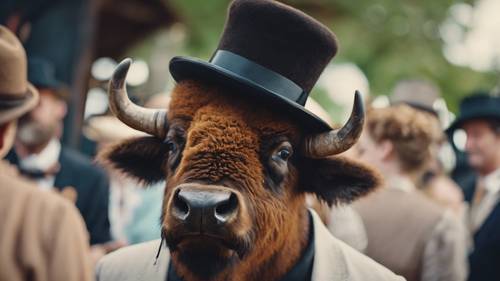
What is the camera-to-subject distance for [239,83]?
12.2 ft

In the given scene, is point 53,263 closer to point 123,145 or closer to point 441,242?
point 123,145

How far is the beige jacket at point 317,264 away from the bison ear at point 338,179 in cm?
18

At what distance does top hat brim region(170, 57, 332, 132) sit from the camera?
370 cm

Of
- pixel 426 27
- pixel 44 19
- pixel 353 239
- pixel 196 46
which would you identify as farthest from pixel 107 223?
pixel 426 27

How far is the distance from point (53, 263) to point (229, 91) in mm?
1222

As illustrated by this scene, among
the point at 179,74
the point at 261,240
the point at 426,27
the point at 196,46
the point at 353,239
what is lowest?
the point at 196,46

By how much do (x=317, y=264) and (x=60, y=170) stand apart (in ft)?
10.3

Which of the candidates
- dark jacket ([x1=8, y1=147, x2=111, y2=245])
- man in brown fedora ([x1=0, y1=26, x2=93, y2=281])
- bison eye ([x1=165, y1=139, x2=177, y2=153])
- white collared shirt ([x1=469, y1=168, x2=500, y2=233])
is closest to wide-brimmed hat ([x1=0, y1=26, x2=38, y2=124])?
man in brown fedora ([x1=0, y1=26, x2=93, y2=281])

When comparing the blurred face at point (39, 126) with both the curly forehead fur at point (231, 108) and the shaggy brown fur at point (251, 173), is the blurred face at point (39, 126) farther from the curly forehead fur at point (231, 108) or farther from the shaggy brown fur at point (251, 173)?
the curly forehead fur at point (231, 108)

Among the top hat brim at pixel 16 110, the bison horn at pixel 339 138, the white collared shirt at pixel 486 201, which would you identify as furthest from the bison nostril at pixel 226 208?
the white collared shirt at pixel 486 201

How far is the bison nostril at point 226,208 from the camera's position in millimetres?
3412

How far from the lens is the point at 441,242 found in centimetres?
578

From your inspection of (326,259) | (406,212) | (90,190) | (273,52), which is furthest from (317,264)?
(90,190)

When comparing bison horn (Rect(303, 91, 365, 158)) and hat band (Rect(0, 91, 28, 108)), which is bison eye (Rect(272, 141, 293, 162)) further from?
hat band (Rect(0, 91, 28, 108))
